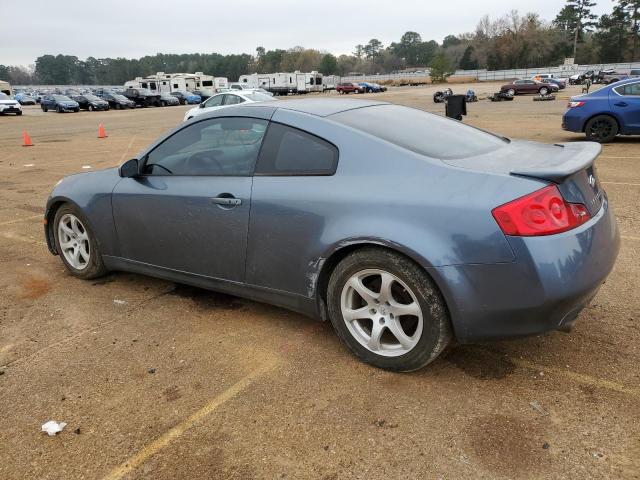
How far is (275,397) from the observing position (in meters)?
2.88

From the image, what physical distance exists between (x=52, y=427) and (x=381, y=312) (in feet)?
5.96

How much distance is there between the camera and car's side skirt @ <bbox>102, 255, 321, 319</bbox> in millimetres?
3312

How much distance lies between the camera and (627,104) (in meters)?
11.6

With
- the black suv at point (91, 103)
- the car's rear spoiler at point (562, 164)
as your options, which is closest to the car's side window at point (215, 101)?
the car's rear spoiler at point (562, 164)

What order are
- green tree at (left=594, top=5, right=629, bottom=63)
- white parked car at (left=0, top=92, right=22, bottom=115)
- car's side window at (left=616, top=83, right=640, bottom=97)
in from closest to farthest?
1. car's side window at (left=616, top=83, right=640, bottom=97)
2. white parked car at (left=0, top=92, right=22, bottom=115)
3. green tree at (left=594, top=5, right=629, bottom=63)

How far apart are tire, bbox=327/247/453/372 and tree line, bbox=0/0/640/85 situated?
95.7 metres

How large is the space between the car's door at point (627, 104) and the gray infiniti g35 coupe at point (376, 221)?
9711 mm

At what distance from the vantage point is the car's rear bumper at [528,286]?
8.34 ft

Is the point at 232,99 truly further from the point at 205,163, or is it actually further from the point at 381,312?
the point at 381,312

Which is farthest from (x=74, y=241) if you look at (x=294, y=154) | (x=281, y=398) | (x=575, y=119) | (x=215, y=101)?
(x=215, y=101)

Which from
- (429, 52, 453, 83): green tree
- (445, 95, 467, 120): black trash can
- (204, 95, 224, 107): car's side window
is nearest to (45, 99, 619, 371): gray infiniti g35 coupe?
(445, 95, 467, 120): black trash can

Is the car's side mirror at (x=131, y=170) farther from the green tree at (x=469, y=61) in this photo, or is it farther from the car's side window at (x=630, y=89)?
the green tree at (x=469, y=61)

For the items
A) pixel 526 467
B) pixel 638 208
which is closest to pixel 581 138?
pixel 638 208

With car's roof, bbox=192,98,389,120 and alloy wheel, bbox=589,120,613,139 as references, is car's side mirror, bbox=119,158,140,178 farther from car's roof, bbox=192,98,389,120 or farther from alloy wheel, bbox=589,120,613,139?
alloy wheel, bbox=589,120,613,139
